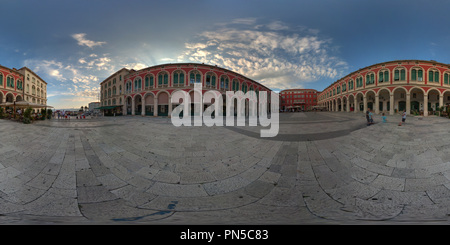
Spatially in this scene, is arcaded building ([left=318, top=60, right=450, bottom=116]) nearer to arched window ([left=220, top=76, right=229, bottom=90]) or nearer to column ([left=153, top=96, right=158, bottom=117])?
arched window ([left=220, top=76, right=229, bottom=90])

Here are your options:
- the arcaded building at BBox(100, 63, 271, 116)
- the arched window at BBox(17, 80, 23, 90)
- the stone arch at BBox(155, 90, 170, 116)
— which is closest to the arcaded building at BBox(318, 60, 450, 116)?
the arcaded building at BBox(100, 63, 271, 116)

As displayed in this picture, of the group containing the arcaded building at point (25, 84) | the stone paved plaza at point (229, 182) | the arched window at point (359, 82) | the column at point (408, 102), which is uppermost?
the arched window at point (359, 82)

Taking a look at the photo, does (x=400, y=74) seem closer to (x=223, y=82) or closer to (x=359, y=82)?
(x=359, y=82)

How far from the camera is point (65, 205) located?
203 centimetres

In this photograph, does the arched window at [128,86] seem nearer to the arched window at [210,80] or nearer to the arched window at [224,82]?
the arched window at [210,80]

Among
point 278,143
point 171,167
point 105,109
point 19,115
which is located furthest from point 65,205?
point 105,109

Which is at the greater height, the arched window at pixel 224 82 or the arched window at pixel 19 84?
the arched window at pixel 224 82

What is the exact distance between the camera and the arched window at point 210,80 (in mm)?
19131

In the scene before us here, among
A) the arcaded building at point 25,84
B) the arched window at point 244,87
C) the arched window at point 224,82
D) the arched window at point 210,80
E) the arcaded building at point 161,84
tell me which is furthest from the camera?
the arched window at point 244,87

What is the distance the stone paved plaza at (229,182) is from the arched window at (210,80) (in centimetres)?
1609

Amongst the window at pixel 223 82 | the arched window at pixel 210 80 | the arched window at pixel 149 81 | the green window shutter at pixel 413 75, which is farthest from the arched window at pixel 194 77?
the green window shutter at pixel 413 75

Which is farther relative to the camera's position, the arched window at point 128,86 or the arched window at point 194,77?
the arched window at point 128,86

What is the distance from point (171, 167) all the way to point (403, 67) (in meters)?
27.6

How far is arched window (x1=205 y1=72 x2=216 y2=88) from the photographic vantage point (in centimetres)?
1913
